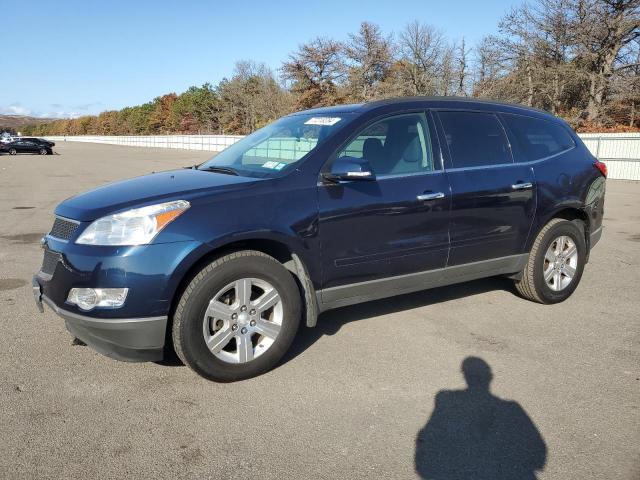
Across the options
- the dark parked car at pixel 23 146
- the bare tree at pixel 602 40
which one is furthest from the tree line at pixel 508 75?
the dark parked car at pixel 23 146

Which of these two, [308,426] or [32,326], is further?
[32,326]

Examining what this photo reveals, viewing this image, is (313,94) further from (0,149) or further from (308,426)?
(308,426)

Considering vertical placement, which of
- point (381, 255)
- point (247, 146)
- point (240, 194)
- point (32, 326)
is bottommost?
point (32, 326)

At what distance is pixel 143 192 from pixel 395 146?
1930 millimetres

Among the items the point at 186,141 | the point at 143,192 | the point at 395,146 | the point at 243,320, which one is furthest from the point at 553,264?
the point at 186,141

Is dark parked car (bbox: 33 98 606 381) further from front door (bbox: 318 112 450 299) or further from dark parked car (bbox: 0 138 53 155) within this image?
dark parked car (bbox: 0 138 53 155)

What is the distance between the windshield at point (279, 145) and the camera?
398 cm

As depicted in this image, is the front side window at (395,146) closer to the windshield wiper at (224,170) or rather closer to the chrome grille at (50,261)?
the windshield wiper at (224,170)

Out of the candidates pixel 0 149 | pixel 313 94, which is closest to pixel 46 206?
pixel 313 94

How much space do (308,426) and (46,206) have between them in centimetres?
1108

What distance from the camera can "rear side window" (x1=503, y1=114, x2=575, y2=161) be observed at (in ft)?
16.3

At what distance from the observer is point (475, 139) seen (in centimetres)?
464

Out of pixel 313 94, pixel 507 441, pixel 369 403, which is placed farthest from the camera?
pixel 313 94

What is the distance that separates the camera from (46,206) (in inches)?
477
